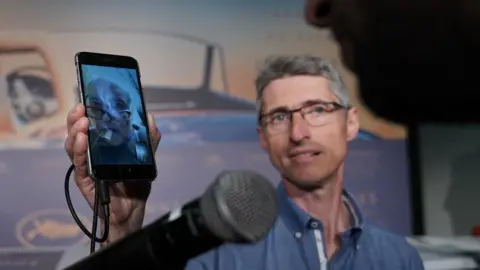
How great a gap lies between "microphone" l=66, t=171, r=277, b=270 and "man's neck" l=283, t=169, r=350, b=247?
2.13 ft

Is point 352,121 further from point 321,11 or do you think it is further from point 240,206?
point 240,206

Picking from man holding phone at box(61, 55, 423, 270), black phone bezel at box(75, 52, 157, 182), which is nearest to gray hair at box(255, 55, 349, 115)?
man holding phone at box(61, 55, 423, 270)

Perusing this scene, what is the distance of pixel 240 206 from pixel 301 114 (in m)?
0.69

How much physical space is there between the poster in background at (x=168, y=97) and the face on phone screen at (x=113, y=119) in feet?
1.62

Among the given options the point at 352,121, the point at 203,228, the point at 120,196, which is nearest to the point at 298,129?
the point at 352,121

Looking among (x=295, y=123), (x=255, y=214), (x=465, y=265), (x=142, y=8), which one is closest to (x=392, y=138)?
(x=465, y=265)

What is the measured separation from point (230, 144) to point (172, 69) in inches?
7.0

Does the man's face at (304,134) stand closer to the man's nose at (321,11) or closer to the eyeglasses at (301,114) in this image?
the eyeglasses at (301,114)

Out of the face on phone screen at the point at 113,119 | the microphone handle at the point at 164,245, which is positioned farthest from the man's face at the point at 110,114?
the microphone handle at the point at 164,245

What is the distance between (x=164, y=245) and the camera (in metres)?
0.36

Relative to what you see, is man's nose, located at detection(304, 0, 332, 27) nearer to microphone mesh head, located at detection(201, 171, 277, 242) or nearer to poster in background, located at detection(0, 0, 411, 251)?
poster in background, located at detection(0, 0, 411, 251)

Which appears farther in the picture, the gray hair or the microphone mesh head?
the gray hair

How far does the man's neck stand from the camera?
1019mm

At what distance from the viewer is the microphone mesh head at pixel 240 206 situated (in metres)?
0.34
